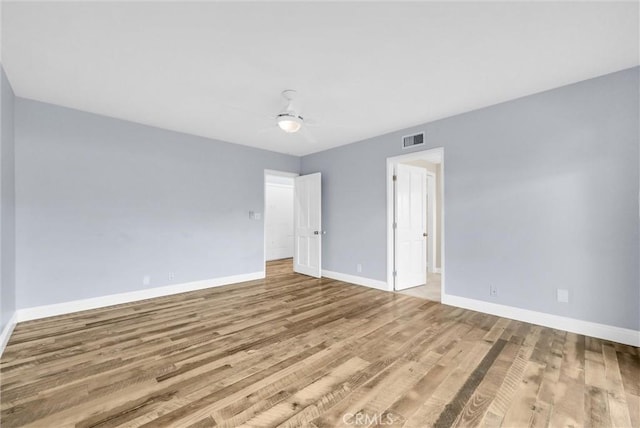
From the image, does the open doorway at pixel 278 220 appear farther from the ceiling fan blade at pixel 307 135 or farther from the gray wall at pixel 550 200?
the gray wall at pixel 550 200

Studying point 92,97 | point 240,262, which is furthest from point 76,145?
point 240,262

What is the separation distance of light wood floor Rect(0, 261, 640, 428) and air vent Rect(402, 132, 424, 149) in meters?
2.52

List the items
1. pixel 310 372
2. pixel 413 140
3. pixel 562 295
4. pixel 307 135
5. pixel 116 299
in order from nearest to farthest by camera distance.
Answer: pixel 310 372 → pixel 562 295 → pixel 116 299 → pixel 413 140 → pixel 307 135

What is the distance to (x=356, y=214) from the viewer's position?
208 inches

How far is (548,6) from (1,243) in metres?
4.97

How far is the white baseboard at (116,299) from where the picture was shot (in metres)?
3.44

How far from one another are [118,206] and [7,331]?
5.86ft

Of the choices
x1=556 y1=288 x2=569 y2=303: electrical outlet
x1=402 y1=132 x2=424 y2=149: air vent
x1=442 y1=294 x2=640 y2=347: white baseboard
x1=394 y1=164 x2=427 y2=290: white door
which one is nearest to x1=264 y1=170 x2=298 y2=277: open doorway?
x1=394 y1=164 x2=427 y2=290: white door

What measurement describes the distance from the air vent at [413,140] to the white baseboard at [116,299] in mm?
3772

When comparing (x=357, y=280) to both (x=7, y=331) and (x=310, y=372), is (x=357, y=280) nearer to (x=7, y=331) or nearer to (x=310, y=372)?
(x=310, y=372)
